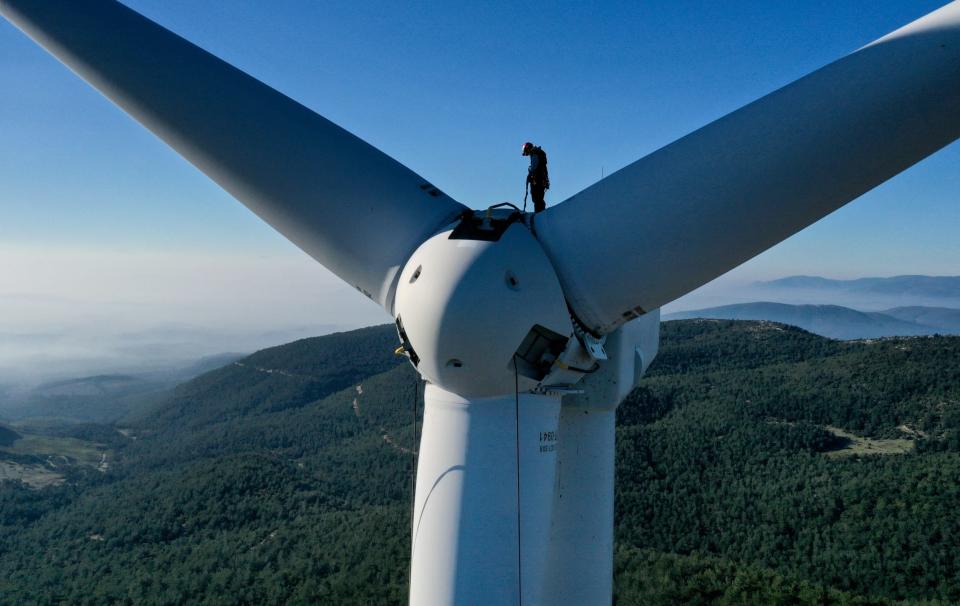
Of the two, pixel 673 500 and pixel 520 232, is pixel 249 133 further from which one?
pixel 673 500

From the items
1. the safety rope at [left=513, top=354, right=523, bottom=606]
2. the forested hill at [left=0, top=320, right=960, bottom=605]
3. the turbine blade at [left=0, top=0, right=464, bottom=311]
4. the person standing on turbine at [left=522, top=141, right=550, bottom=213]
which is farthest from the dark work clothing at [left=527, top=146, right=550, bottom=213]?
the forested hill at [left=0, top=320, right=960, bottom=605]

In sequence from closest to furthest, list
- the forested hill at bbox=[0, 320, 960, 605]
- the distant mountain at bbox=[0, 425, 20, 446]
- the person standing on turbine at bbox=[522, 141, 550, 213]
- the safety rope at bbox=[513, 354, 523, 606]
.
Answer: the safety rope at bbox=[513, 354, 523, 606]
the person standing on turbine at bbox=[522, 141, 550, 213]
the forested hill at bbox=[0, 320, 960, 605]
the distant mountain at bbox=[0, 425, 20, 446]

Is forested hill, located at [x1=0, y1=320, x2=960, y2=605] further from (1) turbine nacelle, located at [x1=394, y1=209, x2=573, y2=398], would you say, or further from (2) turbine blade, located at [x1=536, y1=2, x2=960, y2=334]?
(2) turbine blade, located at [x1=536, y1=2, x2=960, y2=334]

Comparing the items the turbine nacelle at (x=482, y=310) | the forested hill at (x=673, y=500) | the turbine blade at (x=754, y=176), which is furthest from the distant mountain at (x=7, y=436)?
the turbine blade at (x=754, y=176)

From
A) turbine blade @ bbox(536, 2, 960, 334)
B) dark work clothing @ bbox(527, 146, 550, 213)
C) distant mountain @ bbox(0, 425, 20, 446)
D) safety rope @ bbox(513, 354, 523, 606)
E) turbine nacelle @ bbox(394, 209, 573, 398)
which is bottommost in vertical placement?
safety rope @ bbox(513, 354, 523, 606)

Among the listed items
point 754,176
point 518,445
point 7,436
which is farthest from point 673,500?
point 7,436

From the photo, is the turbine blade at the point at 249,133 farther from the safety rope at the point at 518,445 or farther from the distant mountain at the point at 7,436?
the distant mountain at the point at 7,436
